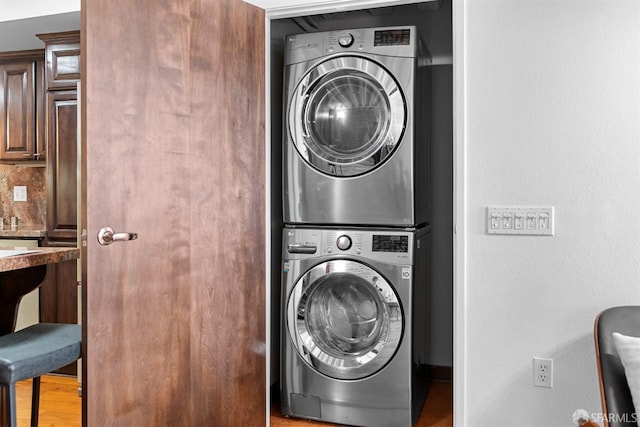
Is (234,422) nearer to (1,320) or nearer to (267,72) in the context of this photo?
(1,320)

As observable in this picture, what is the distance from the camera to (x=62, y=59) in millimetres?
3418

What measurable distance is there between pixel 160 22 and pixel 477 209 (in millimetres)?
1479

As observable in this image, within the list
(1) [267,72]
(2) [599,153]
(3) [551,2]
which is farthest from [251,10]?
(2) [599,153]

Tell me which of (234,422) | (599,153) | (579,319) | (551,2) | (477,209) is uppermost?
(551,2)

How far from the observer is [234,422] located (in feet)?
7.94

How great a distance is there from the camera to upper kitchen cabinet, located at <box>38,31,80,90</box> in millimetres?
3367

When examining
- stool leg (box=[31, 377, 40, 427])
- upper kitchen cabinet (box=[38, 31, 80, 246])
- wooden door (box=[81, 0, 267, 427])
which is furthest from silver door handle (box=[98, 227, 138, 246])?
upper kitchen cabinet (box=[38, 31, 80, 246])

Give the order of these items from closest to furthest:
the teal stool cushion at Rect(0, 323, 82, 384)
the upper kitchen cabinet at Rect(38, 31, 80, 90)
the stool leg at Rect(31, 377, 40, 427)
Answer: the teal stool cushion at Rect(0, 323, 82, 384)
the stool leg at Rect(31, 377, 40, 427)
the upper kitchen cabinet at Rect(38, 31, 80, 90)

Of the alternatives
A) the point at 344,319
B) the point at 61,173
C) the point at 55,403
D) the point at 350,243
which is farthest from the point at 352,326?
the point at 61,173

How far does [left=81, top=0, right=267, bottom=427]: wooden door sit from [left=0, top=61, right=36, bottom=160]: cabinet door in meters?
2.17

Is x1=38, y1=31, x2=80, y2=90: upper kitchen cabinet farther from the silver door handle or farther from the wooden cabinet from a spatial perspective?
the silver door handle

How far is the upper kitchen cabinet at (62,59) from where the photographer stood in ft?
11.0

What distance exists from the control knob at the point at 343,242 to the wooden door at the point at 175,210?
0.38 meters

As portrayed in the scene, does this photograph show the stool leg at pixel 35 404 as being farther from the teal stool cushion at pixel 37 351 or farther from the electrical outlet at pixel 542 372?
the electrical outlet at pixel 542 372
